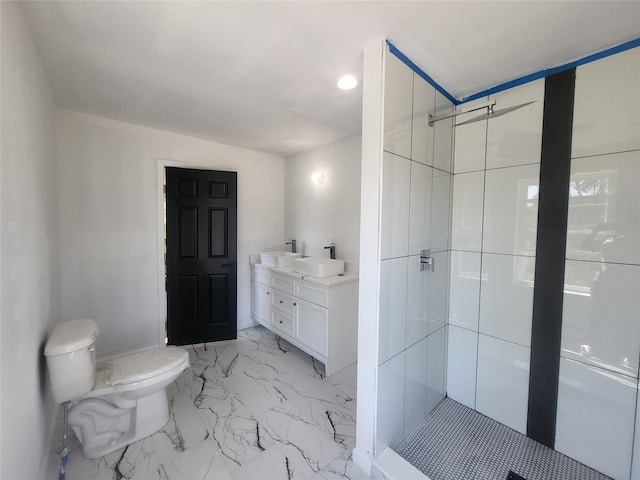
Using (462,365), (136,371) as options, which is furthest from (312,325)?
(136,371)

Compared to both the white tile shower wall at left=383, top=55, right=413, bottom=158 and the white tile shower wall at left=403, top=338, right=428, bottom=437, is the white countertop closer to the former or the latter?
the white tile shower wall at left=403, top=338, right=428, bottom=437

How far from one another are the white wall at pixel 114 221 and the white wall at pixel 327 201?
1.06 metres

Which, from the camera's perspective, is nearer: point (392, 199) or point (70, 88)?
point (392, 199)

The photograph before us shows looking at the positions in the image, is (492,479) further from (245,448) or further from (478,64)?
(478,64)

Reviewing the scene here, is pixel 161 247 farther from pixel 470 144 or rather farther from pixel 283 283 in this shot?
pixel 470 144

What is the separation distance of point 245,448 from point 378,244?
1.41 m

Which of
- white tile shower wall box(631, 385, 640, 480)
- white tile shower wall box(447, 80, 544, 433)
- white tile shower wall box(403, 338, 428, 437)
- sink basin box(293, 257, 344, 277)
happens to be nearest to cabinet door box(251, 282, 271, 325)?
sink basin box(293, 257, 344, 277)

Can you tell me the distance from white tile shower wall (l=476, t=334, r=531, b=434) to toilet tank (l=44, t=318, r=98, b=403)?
92.5 inches

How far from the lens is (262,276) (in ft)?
10.1

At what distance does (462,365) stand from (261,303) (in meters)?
2.10

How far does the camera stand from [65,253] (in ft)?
7.34

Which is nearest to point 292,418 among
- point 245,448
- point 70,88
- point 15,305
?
point 245,448

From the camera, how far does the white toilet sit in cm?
137

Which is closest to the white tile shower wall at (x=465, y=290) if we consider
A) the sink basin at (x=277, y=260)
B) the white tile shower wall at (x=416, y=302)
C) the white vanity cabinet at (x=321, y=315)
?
the white tile shower wall at (x=416, y=302)
